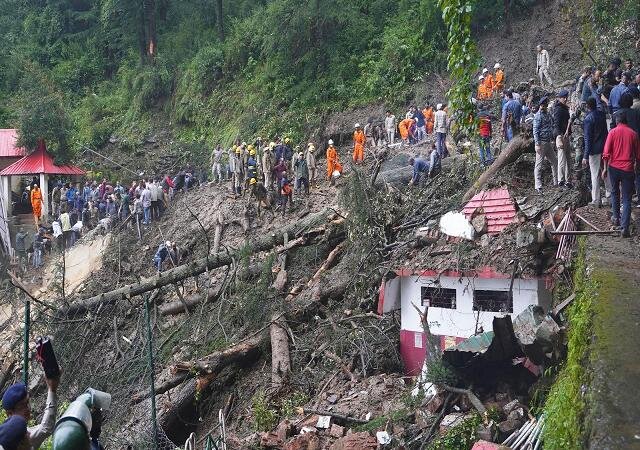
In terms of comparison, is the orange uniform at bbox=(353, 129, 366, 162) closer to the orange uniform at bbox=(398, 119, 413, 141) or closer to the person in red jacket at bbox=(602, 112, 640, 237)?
the orange uniform at bbox=(398, 119, 413, 141)

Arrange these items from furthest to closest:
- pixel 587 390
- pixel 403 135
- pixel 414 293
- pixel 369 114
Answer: pixel 369 114
pixel 403 135
pixel 414 293
pixel 587 390

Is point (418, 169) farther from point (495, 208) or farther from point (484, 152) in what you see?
point (495, 208)

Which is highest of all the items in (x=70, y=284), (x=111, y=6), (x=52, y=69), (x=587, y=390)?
(x=111, y=6)

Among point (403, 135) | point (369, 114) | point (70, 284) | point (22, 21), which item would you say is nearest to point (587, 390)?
point (403, 135)

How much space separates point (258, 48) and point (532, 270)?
25.5 metres

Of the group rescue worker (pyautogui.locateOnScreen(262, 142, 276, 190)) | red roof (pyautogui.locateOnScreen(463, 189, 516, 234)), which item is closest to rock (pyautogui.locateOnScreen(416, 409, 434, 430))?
red roof (pyautogui.locateOnScreen(463, 189, 516, 234))

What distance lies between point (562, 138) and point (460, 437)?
5.44 metres

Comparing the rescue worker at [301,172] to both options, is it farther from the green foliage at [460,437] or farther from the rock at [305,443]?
the green foliage at [460,437]

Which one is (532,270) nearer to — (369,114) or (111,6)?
(369,114)

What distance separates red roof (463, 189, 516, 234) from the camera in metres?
10.2

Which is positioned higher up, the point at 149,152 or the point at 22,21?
the point at 22,21

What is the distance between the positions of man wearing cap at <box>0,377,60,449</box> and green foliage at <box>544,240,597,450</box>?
135 inches

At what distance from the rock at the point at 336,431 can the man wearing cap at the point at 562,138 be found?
17.9 feet

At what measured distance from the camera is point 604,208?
9117 millimetres
